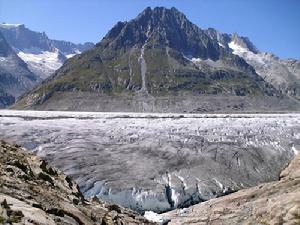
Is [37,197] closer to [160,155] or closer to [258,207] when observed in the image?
[258,207]

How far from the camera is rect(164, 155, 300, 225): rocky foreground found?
80.6 feet

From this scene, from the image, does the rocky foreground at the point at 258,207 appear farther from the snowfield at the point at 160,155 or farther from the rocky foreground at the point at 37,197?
the snowfield at the point at 160,155

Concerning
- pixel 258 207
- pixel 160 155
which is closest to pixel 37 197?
pixel 258 207

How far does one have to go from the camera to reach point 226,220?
116 feet

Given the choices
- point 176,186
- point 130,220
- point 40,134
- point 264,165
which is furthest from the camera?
point 40,134

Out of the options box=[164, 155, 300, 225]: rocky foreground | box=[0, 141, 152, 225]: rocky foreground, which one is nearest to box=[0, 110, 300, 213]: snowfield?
box=[164, 155, 300, 225]: rocky foreground

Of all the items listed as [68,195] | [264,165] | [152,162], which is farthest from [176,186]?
[68,195]

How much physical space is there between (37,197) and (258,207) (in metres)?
16.3

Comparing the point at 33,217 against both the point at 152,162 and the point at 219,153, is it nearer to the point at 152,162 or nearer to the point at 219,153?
the point at 152,162

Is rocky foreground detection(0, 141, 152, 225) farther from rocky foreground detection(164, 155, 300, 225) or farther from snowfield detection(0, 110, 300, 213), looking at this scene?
snowfield detection(0, 110, 300, 213)

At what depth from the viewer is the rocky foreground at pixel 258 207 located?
2458 cm

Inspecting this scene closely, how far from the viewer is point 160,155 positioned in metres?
82.2

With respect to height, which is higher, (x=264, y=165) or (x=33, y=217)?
(x=33, y=217)

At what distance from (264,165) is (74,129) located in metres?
35.3
